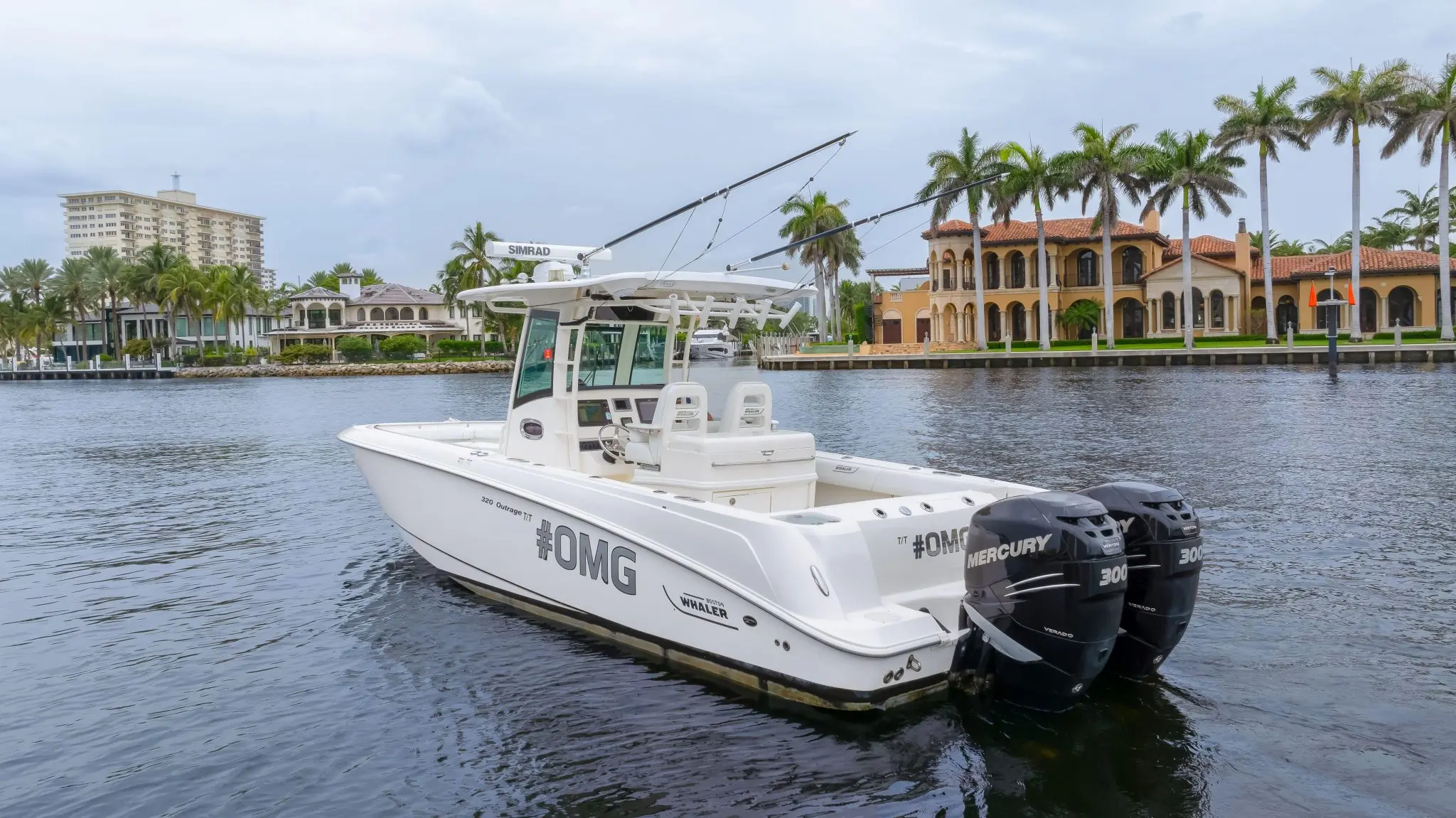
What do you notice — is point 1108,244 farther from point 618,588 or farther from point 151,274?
point 151,274

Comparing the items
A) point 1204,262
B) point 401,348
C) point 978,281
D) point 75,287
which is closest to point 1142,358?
point 978,281

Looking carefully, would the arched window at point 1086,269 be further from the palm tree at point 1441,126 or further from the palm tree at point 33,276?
the palm tree at point 33,276

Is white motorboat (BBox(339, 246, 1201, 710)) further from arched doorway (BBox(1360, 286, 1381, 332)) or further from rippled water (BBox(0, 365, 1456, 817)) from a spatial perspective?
arched doorway (BBox(1360, 286, 1381, 332))

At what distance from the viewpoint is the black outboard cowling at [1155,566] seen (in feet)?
19.8

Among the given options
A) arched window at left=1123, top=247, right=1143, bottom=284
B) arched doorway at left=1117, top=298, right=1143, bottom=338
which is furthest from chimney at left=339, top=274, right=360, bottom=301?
arched doorway at left=1117, top=298, right=1143, bottom=338

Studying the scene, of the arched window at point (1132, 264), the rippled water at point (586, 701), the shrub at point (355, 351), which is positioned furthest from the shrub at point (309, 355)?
the rippled water at point (586, 701)

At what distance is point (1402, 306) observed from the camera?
62688 millimetres

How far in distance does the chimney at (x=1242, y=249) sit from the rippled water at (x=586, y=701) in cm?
5735

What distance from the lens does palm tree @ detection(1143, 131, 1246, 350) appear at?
61.8 metres

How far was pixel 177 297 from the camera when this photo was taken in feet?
326

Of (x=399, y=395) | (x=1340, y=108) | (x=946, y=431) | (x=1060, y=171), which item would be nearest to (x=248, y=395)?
(x=399, y=395)

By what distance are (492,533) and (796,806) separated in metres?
4.20

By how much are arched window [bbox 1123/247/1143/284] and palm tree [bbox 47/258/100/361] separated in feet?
321

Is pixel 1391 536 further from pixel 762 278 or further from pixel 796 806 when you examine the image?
pixel 796 806
